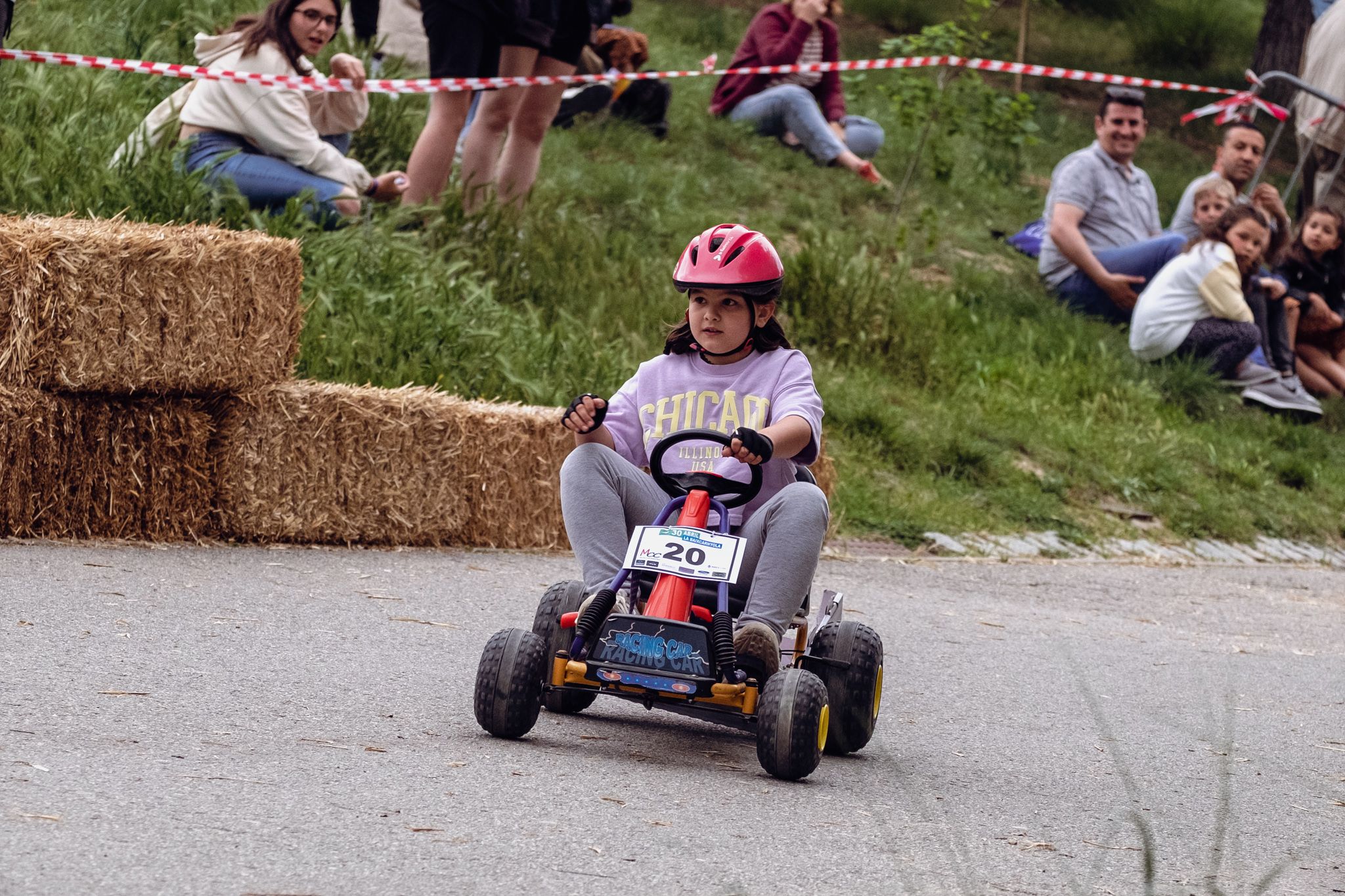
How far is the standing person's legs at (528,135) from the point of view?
29.2ft

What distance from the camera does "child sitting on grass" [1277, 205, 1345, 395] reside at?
11578 millimetres

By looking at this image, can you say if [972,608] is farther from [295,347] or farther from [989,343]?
[989,343]

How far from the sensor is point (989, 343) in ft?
35.5

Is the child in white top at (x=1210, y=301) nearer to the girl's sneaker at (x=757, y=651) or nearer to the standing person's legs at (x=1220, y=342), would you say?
the standing person's legs at (x=1220, y=342)

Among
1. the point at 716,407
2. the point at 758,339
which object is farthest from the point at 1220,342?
the point at 716,407

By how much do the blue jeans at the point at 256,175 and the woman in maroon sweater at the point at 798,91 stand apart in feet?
18.9

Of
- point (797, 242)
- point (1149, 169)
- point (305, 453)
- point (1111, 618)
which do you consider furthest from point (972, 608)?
point (1149, 169)

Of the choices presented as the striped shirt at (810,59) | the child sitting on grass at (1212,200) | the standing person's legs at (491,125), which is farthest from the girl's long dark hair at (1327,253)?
the standing person's legs at (491,125)

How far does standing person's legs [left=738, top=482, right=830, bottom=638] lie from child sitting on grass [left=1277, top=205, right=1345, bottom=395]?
846 cm

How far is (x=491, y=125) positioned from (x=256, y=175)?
158cm

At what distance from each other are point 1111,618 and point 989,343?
4.29 meters

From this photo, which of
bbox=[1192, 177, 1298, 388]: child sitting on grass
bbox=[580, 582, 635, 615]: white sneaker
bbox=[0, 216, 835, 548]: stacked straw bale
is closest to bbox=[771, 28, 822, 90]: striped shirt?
bbox=[1192, 177, 1298, 388]: child sitting on grass

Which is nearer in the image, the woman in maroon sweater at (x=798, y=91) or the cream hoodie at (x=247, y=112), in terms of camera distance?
the cream hoodie at (x=247, y=112)

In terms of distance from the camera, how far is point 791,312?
10062 mm
